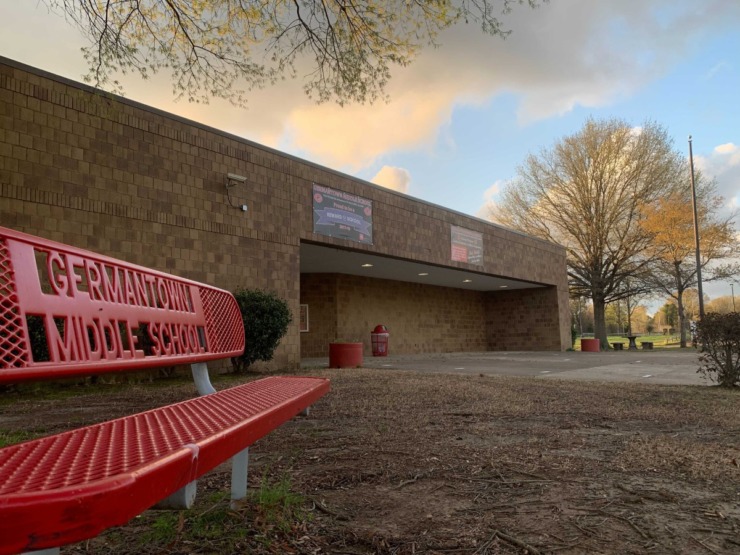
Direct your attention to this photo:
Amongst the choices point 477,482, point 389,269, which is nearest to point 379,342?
point 389,269

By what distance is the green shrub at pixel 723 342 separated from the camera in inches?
290

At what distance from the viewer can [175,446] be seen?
1.33 metres

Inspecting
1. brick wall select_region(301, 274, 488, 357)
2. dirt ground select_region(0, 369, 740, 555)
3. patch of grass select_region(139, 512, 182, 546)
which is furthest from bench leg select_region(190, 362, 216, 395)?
brick wall select_region(301, 274, 488, 357)

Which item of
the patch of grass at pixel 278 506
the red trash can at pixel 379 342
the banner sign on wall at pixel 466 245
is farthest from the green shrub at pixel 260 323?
the banner sign on wall at pixel 466 245

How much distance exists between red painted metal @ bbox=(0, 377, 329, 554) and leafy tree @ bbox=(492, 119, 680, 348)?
29.2 metres

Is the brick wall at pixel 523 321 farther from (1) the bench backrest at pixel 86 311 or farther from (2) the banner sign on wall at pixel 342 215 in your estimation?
(1) the bench backrest at pixel 86 311

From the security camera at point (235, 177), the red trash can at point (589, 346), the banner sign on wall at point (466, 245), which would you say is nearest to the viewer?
the security camera at point (235, 177)

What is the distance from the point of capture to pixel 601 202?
1101 inches

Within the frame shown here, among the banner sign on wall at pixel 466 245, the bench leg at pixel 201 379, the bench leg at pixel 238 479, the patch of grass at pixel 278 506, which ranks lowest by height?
the patch of grass at pixel 278 506

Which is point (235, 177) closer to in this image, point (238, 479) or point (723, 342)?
point (723, 342)

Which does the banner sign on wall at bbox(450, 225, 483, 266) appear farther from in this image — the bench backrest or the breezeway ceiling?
the bench backrest

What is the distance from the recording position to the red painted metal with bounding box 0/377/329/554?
0.88 m

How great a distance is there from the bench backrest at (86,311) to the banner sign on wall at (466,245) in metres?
16.0

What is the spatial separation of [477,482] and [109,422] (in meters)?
1.84
